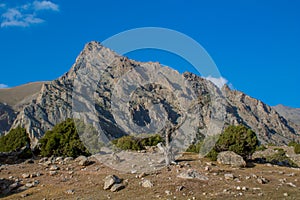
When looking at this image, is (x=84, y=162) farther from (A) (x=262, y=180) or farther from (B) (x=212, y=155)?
(A) (x=262, y=180)

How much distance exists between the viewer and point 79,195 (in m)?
21.3

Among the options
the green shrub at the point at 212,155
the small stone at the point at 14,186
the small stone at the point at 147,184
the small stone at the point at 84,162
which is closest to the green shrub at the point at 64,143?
the small stone at the point at 84,162

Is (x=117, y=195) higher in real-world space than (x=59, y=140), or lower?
lower

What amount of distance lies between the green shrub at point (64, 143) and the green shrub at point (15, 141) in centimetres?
616

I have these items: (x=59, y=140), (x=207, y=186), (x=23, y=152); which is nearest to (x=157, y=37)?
(x=207, y=186)

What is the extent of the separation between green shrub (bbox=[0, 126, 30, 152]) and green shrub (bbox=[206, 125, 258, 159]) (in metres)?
26.0

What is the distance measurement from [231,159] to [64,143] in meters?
18.8

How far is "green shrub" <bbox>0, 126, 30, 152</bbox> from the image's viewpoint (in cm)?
4591

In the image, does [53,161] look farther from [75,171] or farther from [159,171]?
[159,171]

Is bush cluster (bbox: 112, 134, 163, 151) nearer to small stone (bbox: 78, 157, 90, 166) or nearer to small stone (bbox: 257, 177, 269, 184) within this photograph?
small stone (bbox: 78, 157, 90, 166)

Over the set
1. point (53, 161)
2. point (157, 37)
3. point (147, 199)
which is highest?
point (157, 37)

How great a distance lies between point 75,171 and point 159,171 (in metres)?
7.29

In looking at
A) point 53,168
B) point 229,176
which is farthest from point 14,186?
point 229,176

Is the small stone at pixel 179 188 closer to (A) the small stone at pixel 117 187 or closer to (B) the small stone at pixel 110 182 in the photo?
(A) the small stone at pixel 117 187
